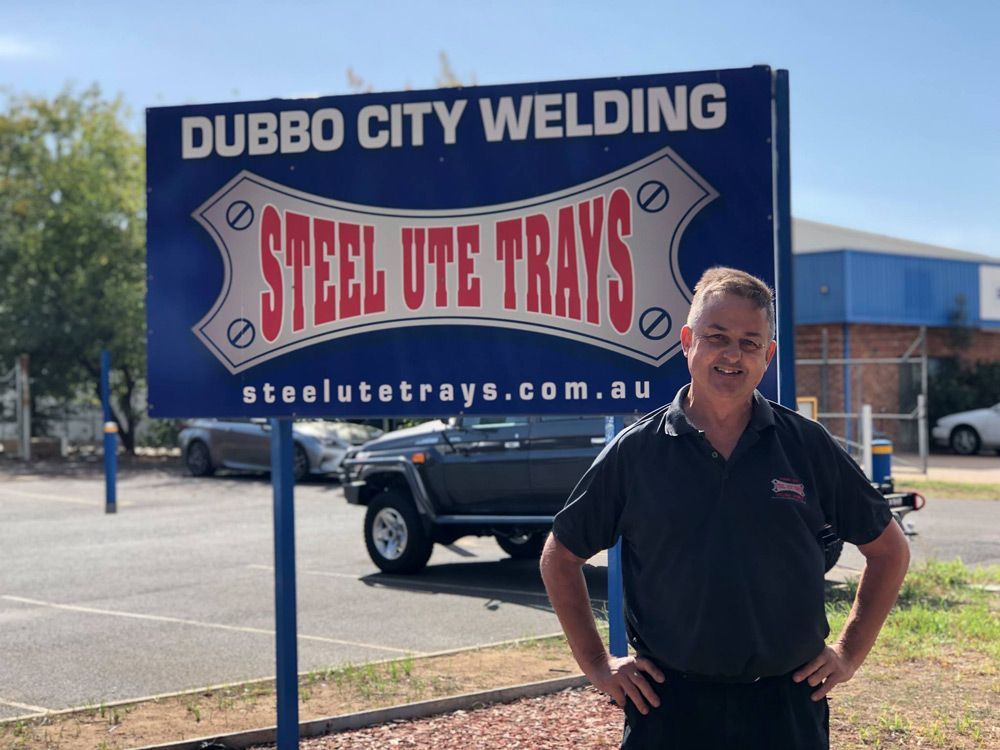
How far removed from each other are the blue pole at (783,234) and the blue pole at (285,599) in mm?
1987

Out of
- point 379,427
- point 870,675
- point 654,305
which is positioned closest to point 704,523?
point 654,305

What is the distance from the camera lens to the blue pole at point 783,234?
199 inches

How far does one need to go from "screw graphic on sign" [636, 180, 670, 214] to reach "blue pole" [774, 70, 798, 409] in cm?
43

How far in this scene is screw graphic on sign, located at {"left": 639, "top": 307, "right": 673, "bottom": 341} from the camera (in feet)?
17.0

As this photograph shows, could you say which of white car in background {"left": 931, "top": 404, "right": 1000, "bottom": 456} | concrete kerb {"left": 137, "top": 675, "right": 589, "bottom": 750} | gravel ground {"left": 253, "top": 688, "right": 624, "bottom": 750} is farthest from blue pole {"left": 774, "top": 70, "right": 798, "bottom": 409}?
white car in background {"left": 931, "top": 404, "right": 1000, "bottom": 456}

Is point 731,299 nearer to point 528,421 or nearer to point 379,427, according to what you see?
point 528,421

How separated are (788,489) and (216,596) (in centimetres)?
849

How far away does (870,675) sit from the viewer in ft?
22.7

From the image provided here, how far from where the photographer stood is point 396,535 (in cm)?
1186

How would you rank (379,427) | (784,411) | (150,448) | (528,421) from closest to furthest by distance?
(784,411) → (528,421) → (379,427) → (150,448)

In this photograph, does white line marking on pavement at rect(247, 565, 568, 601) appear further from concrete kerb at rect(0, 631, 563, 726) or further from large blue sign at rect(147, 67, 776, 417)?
large blue sign at rect(147, 67, 776, 417)

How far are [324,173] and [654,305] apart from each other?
4.83 ft

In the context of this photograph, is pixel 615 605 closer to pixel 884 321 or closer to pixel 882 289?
pixel 884 321

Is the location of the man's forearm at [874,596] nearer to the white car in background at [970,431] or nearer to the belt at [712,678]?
the belt at [712,678]
